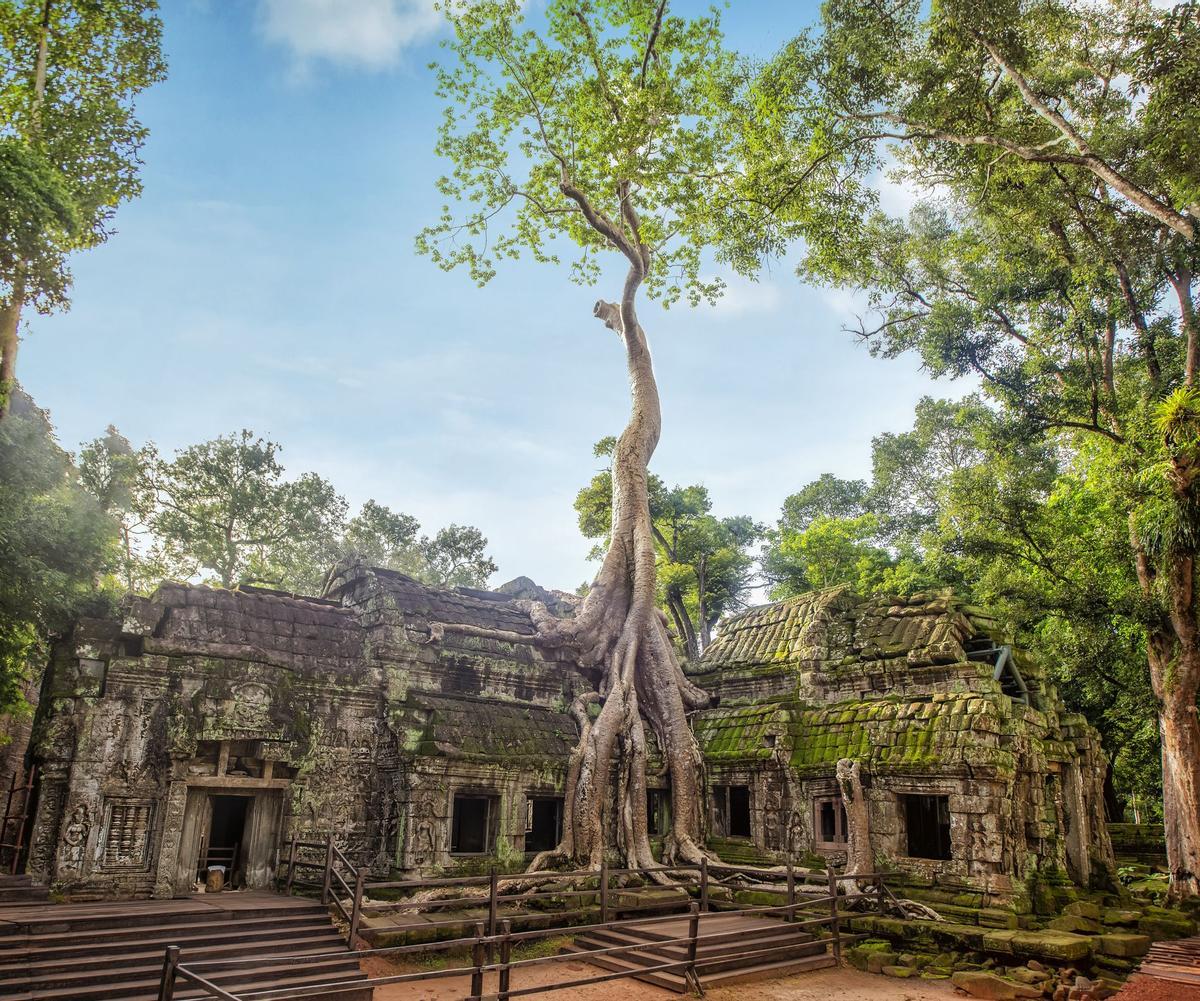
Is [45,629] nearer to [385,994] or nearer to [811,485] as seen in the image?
[385,994]

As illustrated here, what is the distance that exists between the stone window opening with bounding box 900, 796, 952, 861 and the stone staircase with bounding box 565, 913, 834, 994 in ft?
9.22

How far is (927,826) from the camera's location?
488 inches

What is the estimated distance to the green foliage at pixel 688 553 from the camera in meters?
29.5

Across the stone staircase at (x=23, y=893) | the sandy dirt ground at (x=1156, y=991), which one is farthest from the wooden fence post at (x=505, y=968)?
the stone staircase at (x=23, y=893)

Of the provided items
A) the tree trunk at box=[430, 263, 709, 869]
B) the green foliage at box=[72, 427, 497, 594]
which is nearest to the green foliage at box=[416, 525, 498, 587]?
the green foliage at box=[72, 427, 497, 594]

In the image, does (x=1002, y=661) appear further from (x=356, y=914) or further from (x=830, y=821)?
(x=356, y=914)

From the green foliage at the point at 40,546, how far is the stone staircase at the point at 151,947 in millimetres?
3999

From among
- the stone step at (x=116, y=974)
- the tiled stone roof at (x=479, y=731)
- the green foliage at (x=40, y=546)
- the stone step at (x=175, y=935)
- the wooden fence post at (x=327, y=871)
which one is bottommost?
the stone step at (x=116, y=974)

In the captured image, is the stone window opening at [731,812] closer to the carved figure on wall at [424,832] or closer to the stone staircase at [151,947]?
the carved figure on wall at [424,832]

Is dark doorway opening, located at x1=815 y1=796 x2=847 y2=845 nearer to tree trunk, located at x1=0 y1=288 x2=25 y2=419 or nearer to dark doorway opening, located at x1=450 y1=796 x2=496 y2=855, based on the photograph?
A: dark doorway opening, located at x1=450 y1=796 x2=496 y2=855

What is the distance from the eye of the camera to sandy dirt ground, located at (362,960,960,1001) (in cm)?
872

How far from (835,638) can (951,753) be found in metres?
4.03

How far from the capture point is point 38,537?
427 inches

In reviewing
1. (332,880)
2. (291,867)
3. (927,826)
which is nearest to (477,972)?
(332,880)
